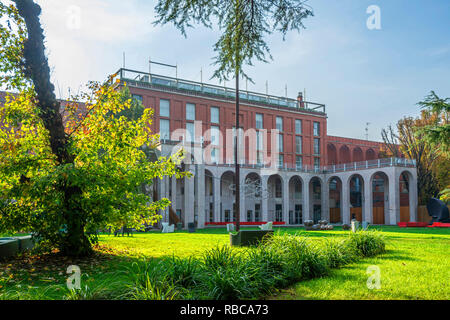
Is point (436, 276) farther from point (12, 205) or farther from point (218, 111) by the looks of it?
point (218, 111)

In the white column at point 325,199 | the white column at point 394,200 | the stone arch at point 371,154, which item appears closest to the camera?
the white column at point 394,200

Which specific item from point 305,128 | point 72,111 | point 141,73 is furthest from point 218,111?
point 72,111

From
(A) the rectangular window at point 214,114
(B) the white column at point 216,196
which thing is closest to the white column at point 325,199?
(B) the white column at point 216,196

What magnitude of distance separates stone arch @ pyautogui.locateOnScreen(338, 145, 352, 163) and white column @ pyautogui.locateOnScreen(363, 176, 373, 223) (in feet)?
68.4

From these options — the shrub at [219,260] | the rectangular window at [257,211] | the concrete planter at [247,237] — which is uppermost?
the shrub at [219,260]

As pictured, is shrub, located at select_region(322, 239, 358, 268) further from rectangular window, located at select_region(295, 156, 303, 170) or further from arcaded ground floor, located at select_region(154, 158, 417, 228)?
rectangular window, located at select_region(295, 156, 303, 170)

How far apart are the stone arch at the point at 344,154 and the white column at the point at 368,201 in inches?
820

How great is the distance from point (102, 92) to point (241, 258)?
7.20 metres

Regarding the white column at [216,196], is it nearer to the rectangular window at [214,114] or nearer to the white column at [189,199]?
the white column at [189,199]

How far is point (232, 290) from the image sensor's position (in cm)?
637

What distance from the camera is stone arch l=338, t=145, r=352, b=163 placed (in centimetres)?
7175

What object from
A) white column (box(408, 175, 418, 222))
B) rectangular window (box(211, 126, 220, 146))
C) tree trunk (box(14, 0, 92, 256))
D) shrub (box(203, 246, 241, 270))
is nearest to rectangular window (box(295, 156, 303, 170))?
rectangular window (box(211, 126, 220, 146))

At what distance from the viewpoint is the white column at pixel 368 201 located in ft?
165

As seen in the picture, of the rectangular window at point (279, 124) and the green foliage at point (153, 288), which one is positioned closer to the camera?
the green foliage at point (153, 288)
